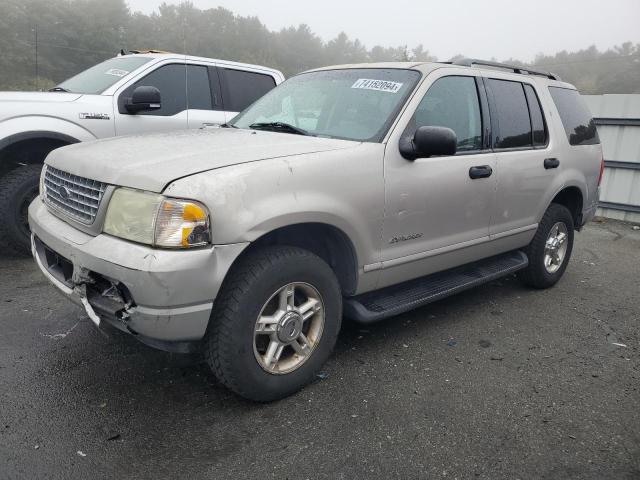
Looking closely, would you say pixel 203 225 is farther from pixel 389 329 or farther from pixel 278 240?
pixel 389 329

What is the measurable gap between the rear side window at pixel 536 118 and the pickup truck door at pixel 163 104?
11.5 feet

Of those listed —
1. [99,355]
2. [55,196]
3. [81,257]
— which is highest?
[55,196]

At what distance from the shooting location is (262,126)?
346cm

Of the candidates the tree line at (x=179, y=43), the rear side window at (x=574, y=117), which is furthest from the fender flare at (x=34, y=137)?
the tree line at (x=179, y=43)

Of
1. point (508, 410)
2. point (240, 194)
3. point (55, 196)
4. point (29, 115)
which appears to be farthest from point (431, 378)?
point (29, 115)

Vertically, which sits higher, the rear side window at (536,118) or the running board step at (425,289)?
the rear side window at (536,118)

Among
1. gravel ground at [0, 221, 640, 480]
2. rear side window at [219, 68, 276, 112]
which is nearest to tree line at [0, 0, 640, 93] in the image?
rear side window at [219, 68, 276, 112]

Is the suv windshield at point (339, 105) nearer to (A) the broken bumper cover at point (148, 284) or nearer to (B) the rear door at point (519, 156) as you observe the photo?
(B) the rear door at point (519, 156)

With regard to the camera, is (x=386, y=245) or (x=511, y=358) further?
(x=511, y=358)

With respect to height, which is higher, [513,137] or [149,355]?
[513,137]

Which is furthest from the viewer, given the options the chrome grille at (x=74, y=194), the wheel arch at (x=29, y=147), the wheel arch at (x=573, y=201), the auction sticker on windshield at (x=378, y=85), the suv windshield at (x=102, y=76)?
the suv windshield at (x=102, y=76)

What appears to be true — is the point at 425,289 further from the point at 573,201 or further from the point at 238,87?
the point at 238,87

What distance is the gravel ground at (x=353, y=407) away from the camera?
89.3 inches

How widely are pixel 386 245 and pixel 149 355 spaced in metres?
1.59
